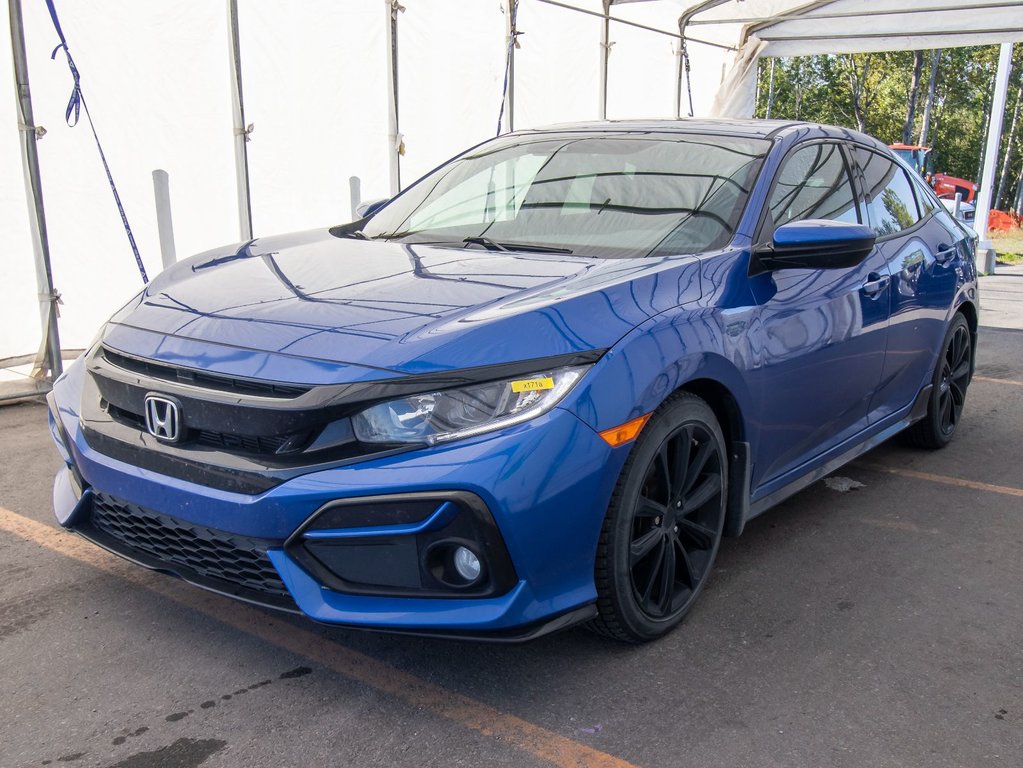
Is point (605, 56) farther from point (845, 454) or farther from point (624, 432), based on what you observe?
point (624, 432)

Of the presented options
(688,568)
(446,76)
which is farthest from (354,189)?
(688,568)

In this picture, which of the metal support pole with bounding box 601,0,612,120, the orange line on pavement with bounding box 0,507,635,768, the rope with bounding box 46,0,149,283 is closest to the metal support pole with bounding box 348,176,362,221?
the rope with bounding box 46,0,149,283

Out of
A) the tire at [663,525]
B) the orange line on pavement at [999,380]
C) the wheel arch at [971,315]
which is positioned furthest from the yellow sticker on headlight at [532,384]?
the orange line on pavement at [999,380]

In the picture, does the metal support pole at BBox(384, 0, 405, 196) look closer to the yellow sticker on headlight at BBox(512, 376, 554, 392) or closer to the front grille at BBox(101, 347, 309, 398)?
the front grille at BBox(101, 347, 309, 398)

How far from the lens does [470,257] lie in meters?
3.18

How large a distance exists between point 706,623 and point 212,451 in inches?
62.1

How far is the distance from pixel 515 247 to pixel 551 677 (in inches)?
55.3

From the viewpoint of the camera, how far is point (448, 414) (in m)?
2.34

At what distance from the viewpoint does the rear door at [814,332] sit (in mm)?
3225

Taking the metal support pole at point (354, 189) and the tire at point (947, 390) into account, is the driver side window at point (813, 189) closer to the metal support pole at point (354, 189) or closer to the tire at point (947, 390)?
the tire at point (947, 390)

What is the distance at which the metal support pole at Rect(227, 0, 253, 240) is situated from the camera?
6844mm

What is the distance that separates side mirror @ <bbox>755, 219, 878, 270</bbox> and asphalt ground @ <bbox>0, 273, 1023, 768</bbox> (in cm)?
109

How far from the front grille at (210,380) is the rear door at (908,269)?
2641 millimetres

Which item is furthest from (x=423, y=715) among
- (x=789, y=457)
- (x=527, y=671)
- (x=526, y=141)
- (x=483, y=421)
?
(x=526, y=141)
